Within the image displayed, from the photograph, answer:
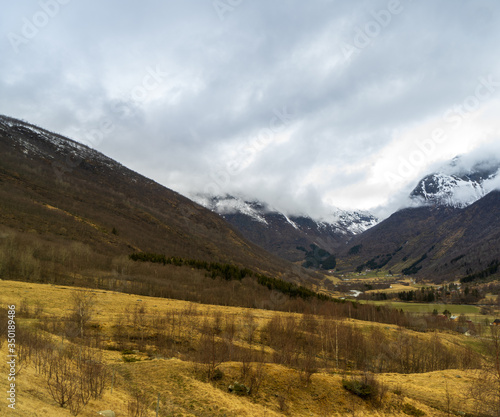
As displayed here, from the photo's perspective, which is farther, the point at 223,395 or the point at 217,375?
the point at 217,375

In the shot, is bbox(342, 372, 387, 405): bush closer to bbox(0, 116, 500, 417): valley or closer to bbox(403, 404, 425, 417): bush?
bbox(0, 116, 500, 417): valley

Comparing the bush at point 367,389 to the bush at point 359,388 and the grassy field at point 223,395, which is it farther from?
the grassy field at point 223,395

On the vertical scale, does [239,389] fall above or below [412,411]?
above

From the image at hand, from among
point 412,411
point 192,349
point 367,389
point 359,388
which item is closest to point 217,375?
point 359,388

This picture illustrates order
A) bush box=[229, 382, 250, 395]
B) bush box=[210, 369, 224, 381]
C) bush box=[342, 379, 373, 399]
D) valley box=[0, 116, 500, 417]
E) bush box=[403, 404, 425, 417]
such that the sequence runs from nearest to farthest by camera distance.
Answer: valley box=[0, 116, 500, 417] → bush box=[229, 382, 250, 395] → bush box=[210, 369, 224, 381] → bush box=[403, 404, 425, 417] → bush box=[342, 379, 373, 399]

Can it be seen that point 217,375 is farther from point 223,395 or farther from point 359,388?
point 359,388

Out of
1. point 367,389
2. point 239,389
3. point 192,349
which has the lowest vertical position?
point 192,349

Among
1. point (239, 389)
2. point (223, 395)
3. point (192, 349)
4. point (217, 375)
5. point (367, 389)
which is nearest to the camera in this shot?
point (223, 395)

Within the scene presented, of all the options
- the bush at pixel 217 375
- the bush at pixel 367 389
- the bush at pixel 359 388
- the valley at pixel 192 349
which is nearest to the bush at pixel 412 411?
the valley at pixel 192 349

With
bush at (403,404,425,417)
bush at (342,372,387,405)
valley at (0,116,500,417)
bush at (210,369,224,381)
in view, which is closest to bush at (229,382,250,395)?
valley at (0,116,500,417)

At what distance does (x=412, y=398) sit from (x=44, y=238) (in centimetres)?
12987

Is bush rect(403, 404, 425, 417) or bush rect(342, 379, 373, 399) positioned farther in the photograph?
bush rect(342, 379, 373, 399)

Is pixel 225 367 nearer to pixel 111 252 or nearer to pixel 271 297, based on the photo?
pixel 271 297

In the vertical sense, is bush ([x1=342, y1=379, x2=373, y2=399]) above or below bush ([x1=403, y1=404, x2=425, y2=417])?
above
